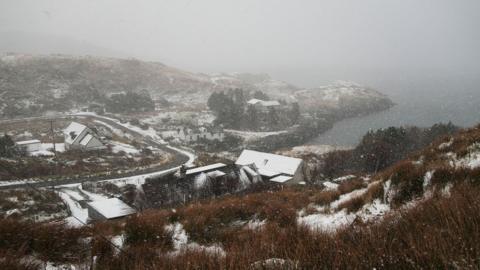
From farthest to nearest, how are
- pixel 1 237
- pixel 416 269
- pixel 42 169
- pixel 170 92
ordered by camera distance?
pixel 170 92
pixel 42 169
pixel 1 237
pixel 416 269

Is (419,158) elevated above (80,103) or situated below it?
above

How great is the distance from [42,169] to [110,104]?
7541cm

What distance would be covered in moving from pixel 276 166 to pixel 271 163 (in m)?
1.40

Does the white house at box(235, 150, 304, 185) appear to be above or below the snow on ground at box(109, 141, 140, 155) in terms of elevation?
above

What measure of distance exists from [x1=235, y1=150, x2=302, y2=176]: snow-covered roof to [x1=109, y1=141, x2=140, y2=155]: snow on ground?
28.9 meters

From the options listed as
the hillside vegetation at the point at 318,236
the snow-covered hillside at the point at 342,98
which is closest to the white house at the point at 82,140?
the hillside vegetation at the point at 318,236

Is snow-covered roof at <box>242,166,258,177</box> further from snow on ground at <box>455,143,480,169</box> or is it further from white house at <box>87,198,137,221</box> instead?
snow on ground at <box>455,143,480,169</box>

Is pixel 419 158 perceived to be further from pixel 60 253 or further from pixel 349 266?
pixel 60 253

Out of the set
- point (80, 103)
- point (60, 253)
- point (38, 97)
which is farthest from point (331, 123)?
point (60, 253)

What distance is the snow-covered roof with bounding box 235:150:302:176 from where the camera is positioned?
5547 centimetres

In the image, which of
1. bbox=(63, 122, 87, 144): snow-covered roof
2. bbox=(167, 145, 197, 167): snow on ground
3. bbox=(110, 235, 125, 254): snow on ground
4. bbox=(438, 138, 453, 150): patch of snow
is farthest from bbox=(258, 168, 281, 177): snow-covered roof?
bbox=(110, 235, 125, 254): snow on ground

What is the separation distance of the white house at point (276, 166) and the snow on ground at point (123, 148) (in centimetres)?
2887

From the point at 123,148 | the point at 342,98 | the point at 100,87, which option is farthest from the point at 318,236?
the point at 342,98

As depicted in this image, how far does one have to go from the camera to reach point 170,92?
175875 mm
